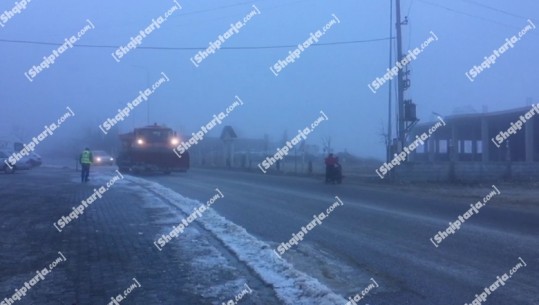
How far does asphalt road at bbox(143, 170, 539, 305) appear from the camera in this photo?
7.56 meters

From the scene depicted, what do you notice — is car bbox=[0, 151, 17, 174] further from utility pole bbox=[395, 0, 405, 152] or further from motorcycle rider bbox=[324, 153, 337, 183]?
utility pole bbox=[395, 0, 405, 152]

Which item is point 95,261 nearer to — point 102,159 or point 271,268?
point 271,268

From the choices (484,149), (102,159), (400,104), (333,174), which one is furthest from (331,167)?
(102,159)

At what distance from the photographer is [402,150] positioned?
30219 mm

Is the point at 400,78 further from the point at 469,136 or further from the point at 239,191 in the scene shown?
the point at 469,136

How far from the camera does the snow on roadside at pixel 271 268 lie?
7.05 meters

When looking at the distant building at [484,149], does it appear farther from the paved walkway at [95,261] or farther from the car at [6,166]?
the car at [6,166]

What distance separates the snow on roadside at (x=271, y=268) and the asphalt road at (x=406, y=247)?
273 mm

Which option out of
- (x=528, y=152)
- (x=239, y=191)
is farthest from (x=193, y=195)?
(x=528, y=152)

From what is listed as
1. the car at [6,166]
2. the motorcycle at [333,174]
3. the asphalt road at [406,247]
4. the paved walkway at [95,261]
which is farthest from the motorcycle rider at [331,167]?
the car at [6,166]

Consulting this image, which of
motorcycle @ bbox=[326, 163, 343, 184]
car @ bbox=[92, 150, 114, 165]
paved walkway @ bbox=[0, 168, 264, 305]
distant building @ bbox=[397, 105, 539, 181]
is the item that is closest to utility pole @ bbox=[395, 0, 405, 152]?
distant building @ bbox=[397, 105, 539, 181]

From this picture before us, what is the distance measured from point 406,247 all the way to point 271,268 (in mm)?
2928

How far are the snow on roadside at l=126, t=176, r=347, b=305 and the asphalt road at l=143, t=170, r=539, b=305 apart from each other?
0.90 feet

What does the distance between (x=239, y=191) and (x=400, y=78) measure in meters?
10.9
